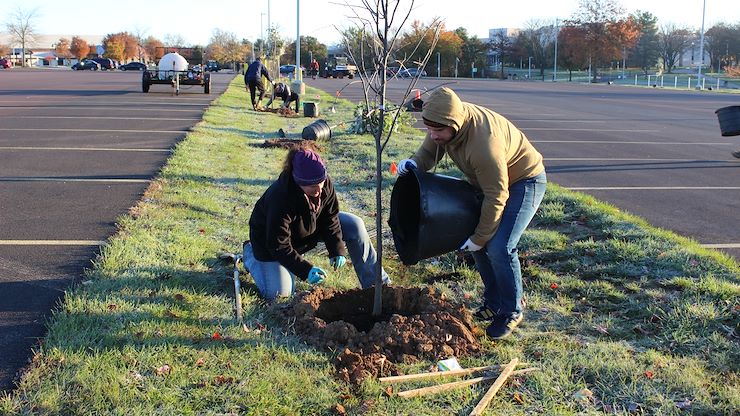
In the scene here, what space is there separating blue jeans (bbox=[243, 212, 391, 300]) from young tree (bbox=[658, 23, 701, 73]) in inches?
3752

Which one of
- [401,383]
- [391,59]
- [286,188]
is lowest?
[401,383]

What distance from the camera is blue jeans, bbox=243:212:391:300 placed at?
4453 mm

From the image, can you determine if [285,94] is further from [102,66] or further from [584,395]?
[102,66]

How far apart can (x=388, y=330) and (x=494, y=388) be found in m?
0.76

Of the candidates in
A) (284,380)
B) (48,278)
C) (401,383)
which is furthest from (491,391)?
(48,278)

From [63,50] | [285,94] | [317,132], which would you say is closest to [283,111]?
[285,94]

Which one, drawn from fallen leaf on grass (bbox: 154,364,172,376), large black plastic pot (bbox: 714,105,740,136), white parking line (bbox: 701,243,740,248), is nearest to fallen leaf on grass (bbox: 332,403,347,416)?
fallen leaf on grass (bbox: 154,364,172,376)

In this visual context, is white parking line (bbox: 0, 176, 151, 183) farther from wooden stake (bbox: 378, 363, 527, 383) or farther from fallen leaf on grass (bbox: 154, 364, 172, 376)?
wooden stake (bbox: 378, 363, 527, 383)

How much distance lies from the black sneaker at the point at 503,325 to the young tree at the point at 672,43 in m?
95.6

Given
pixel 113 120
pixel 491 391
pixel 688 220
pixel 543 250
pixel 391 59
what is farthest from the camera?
pixel 113 120

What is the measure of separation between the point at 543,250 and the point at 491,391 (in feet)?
8.92

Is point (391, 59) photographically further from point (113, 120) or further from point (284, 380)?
point (113, 120)

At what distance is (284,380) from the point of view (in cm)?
329

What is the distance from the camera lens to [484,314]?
14.0 feet
